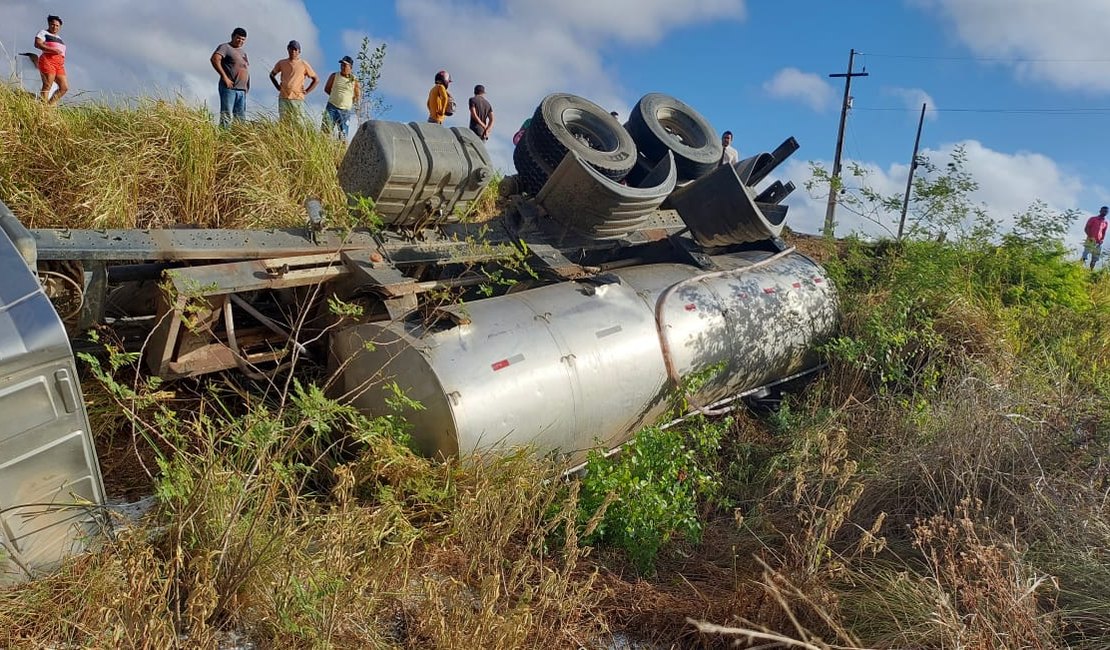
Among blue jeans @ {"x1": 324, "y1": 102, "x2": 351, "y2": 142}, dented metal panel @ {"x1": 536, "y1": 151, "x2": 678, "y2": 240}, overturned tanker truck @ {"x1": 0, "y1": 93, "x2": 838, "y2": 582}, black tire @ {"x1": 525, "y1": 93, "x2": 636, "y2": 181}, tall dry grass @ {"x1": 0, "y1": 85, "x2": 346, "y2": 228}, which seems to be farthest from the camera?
blue jeans @ {"x1": 324, "y1": 102, "x2": 351, "y2": 142}

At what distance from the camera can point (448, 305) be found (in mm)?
4855

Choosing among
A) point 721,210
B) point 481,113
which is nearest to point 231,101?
point 481,113

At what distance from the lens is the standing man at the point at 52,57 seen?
28.0 ft

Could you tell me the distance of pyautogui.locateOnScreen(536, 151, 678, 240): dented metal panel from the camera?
5887 mm

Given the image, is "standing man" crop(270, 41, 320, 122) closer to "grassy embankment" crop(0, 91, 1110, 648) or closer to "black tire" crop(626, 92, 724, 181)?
"grassy embankment" crop(0, 91, 1110, 648)

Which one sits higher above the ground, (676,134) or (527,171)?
(676,134)

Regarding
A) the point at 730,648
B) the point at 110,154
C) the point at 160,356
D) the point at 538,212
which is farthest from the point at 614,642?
the point at 110,154

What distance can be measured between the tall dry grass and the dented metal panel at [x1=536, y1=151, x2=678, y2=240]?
2356 mm

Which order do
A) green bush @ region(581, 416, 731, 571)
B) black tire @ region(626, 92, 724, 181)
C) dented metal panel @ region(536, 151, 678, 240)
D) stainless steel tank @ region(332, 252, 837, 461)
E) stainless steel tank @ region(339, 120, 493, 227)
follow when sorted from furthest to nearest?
black tire @ region(626, 92, 724, 181)
dented metal panel @ region(536, 151, 678, 240)
stainless steel tank @ region(339, 120, 493, 227)
stainless steel tank @ region(332, 252, 837, 461)
green bush @ region(581, 416, 731, 571)

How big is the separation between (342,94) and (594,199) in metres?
5.44

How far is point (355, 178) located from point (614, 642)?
3647 millimetres

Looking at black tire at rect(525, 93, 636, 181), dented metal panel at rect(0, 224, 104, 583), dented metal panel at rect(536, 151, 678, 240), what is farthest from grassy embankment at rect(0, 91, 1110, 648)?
black tire at rect(525, 93, 636, 181)

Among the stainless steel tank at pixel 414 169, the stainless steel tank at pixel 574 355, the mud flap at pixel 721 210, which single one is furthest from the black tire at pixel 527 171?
the mud flap at pixel 721 210

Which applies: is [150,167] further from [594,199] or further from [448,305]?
[594,199]
